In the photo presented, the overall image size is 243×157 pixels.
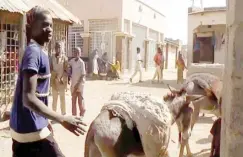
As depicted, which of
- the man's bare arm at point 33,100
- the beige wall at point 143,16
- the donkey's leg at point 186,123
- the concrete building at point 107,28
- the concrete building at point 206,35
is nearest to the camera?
the man's bare arm at point 33,100

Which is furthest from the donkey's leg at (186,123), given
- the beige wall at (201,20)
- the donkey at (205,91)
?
the beige wall at (201,20)

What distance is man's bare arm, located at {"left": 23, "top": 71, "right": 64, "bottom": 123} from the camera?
6.31 ft

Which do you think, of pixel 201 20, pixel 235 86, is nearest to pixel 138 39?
pixel 201 20

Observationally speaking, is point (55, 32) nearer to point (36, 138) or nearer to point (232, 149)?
point (36, 138)

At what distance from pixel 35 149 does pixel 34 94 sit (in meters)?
0.43

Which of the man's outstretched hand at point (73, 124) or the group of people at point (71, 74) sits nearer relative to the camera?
the man's outstretched hand at point (73, 124)

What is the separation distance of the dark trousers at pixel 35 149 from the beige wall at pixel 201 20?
14.7 meters

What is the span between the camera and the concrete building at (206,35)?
16500 mm

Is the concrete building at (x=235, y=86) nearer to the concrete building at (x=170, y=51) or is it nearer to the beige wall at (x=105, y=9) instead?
A: the beige wall at (x=105, y=9)

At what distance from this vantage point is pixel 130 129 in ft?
9.25

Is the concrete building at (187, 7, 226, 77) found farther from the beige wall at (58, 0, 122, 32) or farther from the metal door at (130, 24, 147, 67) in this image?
the metal door at (130, 24, 147, 67)

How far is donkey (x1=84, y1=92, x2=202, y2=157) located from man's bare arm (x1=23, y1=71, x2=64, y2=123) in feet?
2.58

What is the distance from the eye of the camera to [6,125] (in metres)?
6.38

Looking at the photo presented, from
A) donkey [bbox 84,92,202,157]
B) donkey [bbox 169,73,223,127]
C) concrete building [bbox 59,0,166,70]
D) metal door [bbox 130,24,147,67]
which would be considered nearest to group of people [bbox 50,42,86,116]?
donkey [bbox 169,73,223,127]
